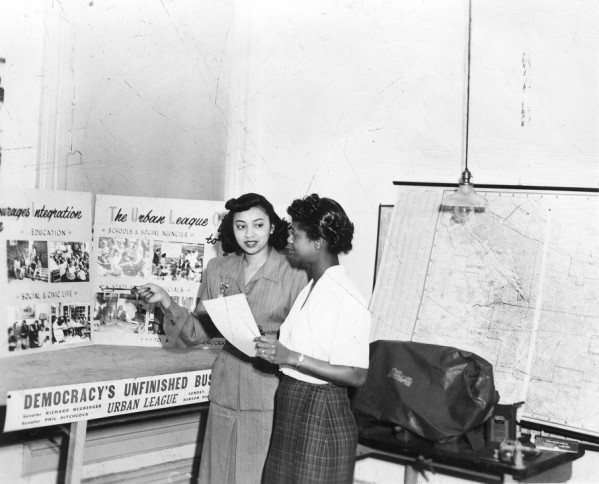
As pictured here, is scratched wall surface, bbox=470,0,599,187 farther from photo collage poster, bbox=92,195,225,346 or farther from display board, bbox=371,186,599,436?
photo collage poster, bbox=92,195,225,346

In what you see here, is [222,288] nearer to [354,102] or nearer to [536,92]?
[354,102]

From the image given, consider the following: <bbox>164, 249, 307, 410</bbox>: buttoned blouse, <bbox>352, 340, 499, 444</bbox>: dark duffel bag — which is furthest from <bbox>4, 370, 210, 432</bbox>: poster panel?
<bbox>352, 340, 499, 444</bbox>: dark duffel bag

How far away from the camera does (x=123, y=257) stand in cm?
339

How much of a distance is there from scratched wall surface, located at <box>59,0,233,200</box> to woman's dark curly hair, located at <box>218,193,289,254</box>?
80 centimetres

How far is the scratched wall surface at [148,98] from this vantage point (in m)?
3.34

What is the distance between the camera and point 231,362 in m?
2.83

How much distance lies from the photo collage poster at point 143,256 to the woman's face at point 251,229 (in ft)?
2.12

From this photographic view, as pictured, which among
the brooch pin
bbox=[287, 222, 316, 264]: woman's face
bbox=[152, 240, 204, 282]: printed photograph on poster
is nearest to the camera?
bbox=[287, 222, 316, 264]: woman's face

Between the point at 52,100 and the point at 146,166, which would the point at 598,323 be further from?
the point at 52,100

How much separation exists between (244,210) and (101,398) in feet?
2.92

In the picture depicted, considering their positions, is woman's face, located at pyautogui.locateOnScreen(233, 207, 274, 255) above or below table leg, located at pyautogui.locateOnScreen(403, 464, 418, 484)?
above

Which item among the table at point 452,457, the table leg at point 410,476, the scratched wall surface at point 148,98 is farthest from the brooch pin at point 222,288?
the table leg at point 410,476

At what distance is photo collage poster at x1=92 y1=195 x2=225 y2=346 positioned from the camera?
336 cm

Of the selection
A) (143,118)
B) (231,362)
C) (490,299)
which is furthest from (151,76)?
(490,299)
